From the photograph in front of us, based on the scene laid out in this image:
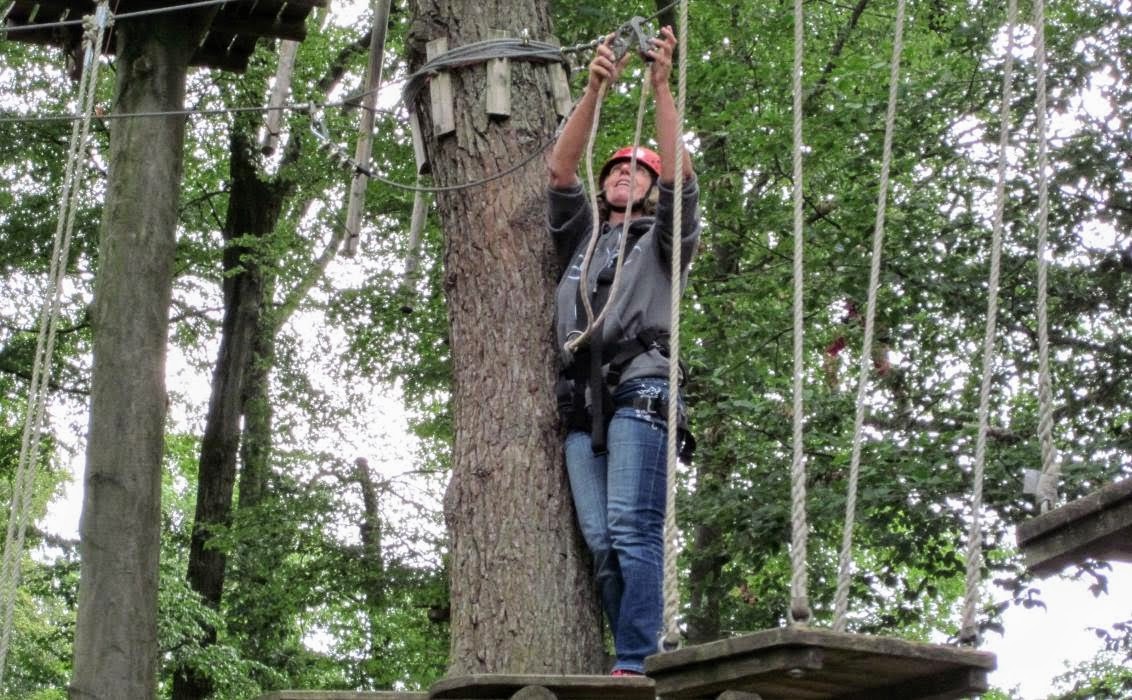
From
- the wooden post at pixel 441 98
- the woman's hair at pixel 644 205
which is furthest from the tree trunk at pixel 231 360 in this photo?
the woman's hair at pixel 644 205

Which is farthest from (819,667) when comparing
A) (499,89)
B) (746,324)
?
(746,324)

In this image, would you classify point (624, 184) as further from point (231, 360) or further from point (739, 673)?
point (231, 360)

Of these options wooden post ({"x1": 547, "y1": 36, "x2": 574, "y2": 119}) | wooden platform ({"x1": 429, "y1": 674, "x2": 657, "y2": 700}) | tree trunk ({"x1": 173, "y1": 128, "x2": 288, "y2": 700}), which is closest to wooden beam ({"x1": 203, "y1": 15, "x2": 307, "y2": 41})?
wooden post ({"x1": 547, "y1": 36, "x2": 574, "y2": 119})

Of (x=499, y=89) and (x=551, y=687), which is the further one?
(x=499, y=89)

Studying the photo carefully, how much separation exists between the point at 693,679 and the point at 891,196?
5.79 m

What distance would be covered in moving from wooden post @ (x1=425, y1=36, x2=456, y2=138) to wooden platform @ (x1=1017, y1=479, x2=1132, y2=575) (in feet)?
7.49

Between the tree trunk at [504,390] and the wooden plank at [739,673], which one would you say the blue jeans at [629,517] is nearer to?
the tree trunk at [504,390]

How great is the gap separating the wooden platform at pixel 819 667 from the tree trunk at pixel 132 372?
11.1ft

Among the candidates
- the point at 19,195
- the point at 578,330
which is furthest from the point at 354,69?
the point at 578,330

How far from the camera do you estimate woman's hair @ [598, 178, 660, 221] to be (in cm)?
396

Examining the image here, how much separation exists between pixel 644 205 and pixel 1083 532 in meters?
1.94

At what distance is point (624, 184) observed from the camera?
3.96 m

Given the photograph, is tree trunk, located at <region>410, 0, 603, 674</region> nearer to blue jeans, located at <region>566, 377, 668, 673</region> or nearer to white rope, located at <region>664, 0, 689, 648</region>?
blue jeans, located at <region>566, 377, 668, 673</region>

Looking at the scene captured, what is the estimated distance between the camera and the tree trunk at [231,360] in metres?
11.3
